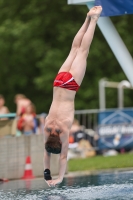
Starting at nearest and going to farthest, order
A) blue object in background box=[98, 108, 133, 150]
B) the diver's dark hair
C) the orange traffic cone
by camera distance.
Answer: the diver's dark hair, the orange traffic cone, blue object in background box=[98, 108, 133, 150]

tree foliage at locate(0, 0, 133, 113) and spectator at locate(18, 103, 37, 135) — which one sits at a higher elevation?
tree foliage at locate(0, 0, 133, 113)

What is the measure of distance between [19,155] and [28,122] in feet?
8.01

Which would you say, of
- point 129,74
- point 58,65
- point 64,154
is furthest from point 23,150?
point 58,65

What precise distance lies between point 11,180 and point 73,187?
9.90ft

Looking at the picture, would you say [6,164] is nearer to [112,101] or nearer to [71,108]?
[71,108]

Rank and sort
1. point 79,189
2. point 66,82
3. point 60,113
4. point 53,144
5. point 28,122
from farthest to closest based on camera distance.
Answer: point 28,122 → point 79,189 → point 66,82 → point 60,113 → point 53,144

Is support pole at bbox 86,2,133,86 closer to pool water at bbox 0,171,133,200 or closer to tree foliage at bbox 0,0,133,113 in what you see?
pool water at bbox 0,171,133,200

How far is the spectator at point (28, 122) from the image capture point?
16359 millimetres

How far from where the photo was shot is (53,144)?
9.35m

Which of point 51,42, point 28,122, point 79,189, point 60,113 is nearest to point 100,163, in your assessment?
point 28,122

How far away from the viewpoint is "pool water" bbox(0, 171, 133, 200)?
30.7ft

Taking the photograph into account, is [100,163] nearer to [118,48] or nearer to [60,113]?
[118,48]

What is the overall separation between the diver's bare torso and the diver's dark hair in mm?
119

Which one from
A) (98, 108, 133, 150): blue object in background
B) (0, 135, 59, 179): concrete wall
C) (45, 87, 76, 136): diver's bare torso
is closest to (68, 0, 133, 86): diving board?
(0, 135, 59, 179): concrete wall
